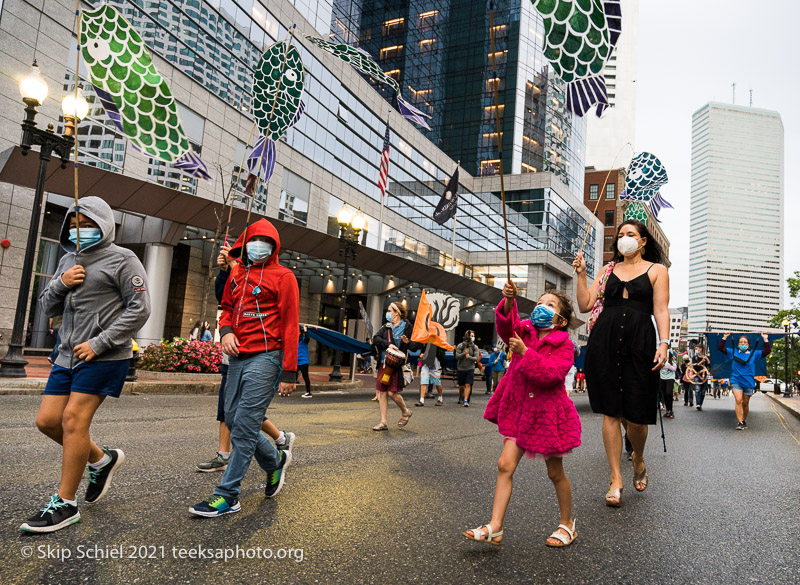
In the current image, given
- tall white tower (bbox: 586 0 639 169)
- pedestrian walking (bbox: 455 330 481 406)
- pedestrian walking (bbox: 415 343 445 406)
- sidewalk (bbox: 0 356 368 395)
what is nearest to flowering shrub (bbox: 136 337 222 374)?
sidewalk (bbox: 0 356 368 395)

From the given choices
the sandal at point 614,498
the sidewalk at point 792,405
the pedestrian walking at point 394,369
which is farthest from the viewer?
the sidewalk at point 792,405

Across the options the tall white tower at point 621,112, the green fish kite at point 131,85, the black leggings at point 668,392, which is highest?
the tall white tower at point 621,112

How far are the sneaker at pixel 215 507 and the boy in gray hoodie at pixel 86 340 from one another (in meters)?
0.67

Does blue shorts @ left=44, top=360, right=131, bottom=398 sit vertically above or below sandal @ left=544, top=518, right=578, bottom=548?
above

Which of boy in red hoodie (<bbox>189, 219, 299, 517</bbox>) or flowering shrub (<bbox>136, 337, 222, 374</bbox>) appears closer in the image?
boy in red hoodie (<bbox>189, 219, 299, 517</bbox>)

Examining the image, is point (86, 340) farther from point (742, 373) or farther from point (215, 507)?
point (742, 373)

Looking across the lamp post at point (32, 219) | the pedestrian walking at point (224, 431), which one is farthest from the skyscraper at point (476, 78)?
the pedestrian walking at point (224, 431)

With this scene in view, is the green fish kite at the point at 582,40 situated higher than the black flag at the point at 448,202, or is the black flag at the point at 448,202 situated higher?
the black flag at the point at 448,202

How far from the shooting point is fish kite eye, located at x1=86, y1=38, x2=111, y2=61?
20.4 ft

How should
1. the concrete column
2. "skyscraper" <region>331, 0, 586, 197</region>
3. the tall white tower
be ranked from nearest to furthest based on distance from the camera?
the concrete column, "skyscraper" <region>331, 0, 586, 197</region>, the tall white tower

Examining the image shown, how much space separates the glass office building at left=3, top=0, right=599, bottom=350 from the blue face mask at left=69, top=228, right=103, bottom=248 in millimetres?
16136

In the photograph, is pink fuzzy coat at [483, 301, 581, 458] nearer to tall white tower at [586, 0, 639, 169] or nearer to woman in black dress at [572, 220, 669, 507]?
woman in black dress at [572, 220, 669, 507]

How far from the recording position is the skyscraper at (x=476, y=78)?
2322 inches

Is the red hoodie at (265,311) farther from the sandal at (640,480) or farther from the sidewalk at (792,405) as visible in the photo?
the sidewalk at (792,405)
